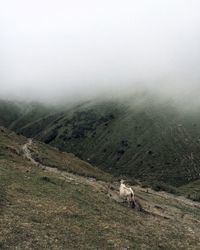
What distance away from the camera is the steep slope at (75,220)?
34.5 meters

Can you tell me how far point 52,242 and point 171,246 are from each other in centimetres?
1147

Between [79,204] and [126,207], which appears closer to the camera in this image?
[79,204]

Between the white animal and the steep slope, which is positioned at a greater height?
the white animal

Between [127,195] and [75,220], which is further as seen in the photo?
[127,195]

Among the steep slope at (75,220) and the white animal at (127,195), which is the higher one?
the white animal at (127,195)

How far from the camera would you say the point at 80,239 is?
3538cm

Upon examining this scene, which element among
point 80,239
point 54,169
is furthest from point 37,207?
point 54,169

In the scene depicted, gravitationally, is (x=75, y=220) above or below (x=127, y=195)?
below

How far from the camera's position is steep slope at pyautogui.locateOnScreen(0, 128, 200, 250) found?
34500 millimetres

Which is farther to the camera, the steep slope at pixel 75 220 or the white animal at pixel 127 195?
the white animal at pixel 127 195

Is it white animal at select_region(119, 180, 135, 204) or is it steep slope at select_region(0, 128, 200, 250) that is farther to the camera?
white animal at select_region(119, 180, 135, 204)

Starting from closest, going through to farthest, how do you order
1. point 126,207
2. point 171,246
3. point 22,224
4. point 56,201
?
1. point 22,224
2. point 171,246
3. point 56,201
4. point 126,207

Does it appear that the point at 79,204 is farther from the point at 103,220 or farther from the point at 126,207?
the point at 126,207

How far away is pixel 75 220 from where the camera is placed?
134 feet
